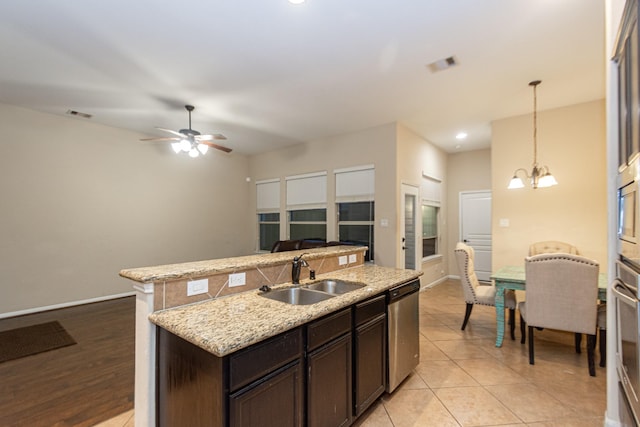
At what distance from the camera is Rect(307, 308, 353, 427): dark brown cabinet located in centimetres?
158

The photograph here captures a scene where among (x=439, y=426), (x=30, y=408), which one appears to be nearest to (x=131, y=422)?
(x=30, y=408)

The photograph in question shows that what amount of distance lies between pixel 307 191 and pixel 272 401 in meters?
4.79

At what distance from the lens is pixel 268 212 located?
22.5 feet

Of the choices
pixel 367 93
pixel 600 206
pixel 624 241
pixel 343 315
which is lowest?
pixel 343 315

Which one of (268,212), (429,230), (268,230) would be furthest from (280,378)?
(268,230)

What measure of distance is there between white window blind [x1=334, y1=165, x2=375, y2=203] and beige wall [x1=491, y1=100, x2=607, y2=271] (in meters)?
1.94

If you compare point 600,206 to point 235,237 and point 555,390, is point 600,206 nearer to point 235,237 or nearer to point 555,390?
point 555,390

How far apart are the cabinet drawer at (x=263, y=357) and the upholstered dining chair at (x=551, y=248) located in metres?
3.95

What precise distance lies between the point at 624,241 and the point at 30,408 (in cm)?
399

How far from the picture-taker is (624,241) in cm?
154

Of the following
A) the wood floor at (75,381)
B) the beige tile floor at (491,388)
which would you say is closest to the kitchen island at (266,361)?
the beige tile floor at (491,388)

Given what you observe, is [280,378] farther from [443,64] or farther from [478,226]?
[478,226]

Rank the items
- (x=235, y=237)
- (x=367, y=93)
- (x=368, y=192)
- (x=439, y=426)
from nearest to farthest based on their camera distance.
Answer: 1. (x=439, y=426)
2. (x=367, y=93)
3. (x=368, y=192)
4. (x=235, y=237)

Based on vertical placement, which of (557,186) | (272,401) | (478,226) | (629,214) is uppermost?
(557,186)
